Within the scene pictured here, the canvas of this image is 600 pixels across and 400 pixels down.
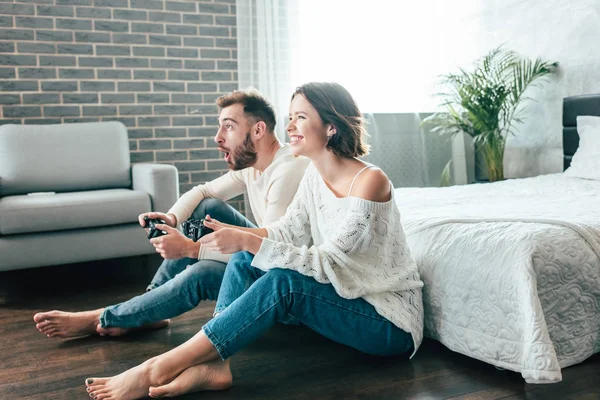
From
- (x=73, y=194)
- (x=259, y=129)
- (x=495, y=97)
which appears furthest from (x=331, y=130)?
(x=495, y=97)

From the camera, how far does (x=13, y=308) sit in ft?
9.11

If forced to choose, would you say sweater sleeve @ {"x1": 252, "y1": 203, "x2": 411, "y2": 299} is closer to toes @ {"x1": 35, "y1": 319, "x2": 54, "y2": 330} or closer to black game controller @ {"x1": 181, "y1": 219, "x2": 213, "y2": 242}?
black game controller @ {"x1": 181, "y1": 219, "x2": 213, "y2": 242}

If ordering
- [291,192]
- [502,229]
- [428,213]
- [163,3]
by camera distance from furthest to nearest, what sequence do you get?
1. [163,3]
2. [428,213]
3. [291,192]
4. [502,229]

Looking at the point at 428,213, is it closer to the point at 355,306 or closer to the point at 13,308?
the point at 355,306

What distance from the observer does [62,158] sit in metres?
3.70

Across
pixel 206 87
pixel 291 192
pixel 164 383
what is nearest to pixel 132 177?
pixel 206 87

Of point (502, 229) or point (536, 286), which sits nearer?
point (536, 286)

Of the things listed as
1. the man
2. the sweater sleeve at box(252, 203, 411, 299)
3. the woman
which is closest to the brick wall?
the man

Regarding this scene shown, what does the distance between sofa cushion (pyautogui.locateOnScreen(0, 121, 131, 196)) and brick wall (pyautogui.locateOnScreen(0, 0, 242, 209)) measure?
1.12 feet

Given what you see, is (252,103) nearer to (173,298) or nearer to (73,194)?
(173,298)

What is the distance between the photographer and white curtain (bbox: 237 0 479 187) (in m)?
4.41

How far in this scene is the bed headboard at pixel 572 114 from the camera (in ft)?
12.0

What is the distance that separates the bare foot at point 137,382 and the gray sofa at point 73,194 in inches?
63.0

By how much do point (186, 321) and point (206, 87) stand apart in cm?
244
